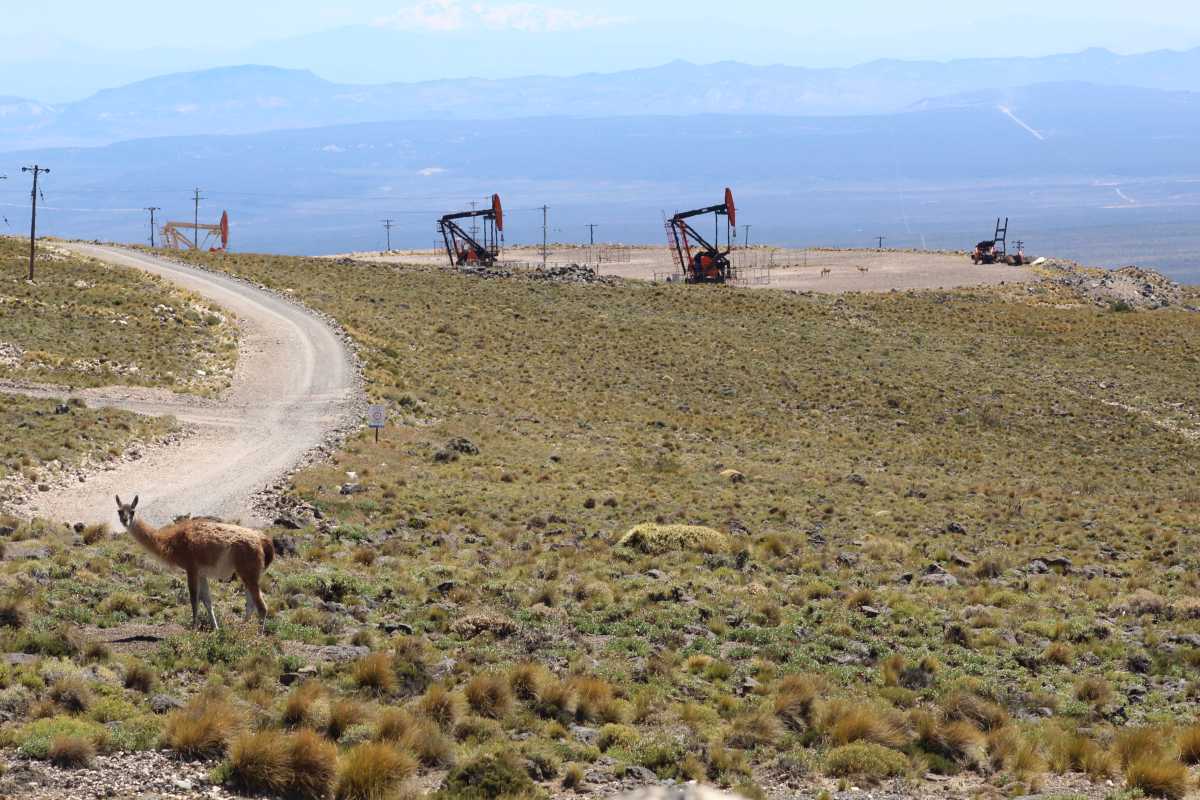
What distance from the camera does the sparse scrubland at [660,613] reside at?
40.7 feet

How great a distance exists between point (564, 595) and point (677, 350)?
42106mm

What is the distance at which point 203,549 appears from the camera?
14734mm

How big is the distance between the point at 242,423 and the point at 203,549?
2252cm

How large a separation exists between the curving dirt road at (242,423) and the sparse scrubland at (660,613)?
1.72m

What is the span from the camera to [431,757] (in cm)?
1201

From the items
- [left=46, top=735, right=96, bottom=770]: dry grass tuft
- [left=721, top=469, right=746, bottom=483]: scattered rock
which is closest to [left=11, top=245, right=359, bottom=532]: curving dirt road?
[left=721, top=469, right=746, bottom=483]: scattered rock

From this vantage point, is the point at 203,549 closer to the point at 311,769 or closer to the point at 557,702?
the point at 311,769

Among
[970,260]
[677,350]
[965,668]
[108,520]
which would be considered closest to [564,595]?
[965,668]

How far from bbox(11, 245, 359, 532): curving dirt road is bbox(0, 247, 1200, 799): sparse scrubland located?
172 cm

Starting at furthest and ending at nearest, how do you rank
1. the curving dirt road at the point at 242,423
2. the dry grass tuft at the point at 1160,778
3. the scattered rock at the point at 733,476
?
the scattered rock at the point at 733,476 → the curving dirt road at the point at 242,423 → the dry grass tuft at the point at 1160,778

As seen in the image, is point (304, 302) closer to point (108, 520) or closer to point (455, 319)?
point (455, 319)

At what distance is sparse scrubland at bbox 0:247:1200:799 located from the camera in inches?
489

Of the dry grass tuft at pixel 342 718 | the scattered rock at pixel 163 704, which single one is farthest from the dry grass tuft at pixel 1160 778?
the scattered rock at pixel 163 704

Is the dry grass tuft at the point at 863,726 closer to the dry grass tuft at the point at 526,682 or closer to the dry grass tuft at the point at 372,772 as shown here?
the dry grass tuft at the point at 526,682
